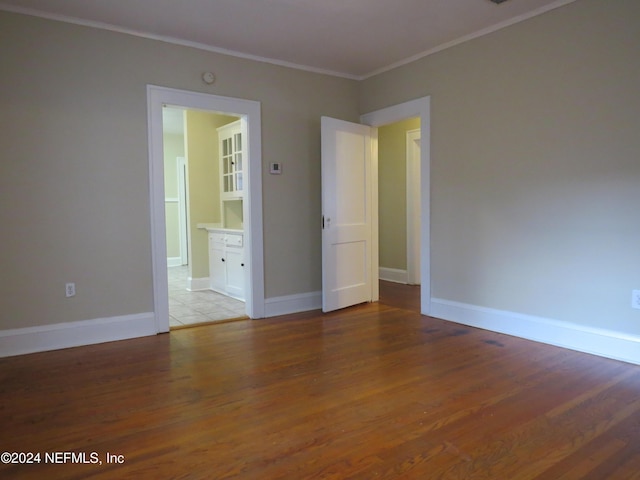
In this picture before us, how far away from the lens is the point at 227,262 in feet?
17.8

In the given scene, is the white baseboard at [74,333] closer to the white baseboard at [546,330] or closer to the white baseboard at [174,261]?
the white baseboard at [546,330]

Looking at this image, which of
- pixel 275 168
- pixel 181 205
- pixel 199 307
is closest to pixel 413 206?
pixel 275 168

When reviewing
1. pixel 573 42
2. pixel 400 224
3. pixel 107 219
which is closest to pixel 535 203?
pixel 573 42

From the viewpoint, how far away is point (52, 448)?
1.91m

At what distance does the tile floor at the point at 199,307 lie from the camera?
426 cm

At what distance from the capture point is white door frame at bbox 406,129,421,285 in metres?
6.01

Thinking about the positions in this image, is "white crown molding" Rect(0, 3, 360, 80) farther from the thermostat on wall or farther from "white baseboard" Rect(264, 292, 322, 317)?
"white baseboard" Rect(264, 292, 322, 317)

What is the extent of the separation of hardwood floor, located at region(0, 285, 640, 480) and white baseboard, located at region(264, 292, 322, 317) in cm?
84

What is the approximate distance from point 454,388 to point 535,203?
168 centimetres

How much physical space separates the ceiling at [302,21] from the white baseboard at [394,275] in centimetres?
306

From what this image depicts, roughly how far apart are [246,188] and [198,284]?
88.9 inches

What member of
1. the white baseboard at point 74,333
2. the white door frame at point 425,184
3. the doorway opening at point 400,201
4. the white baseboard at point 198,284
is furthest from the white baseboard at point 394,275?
the white baseboard at point 74,333

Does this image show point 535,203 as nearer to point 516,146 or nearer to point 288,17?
point 516,146

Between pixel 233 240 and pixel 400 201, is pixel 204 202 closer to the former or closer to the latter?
pixel 233 240
